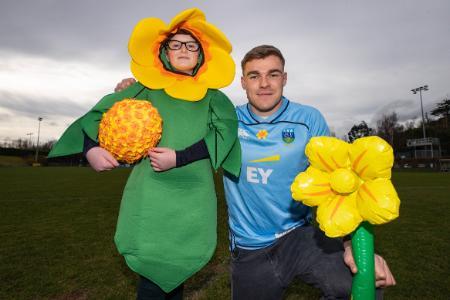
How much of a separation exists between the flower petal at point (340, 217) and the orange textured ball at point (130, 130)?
1.07 m

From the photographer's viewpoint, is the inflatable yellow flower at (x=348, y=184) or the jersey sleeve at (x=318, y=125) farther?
the jersey sleeve at (x=318, y=125)

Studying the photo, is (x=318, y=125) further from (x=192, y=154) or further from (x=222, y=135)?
(x=192, y=154)

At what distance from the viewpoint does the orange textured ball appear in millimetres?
1915

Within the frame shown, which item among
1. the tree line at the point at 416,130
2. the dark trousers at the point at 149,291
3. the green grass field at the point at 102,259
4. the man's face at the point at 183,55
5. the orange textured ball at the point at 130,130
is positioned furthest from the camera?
the tree line at the point at 416,130

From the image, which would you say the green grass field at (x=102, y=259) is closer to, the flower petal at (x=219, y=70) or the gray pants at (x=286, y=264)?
the gray pants at (x=286, y=264)

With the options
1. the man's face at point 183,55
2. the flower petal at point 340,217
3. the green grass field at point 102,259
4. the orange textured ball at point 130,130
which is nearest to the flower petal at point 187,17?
the man's face at point 183,55

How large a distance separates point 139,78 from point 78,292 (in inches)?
112

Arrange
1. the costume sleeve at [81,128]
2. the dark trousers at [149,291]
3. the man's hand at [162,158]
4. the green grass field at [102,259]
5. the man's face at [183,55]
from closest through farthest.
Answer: the man's hand at [162,158]
the dark trousers at [149,291]
the costume sleeve at [81,128]
the man's face at [183,55]
the green grass field at [102,259]

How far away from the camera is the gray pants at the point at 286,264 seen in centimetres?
229

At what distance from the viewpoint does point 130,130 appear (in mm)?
1901

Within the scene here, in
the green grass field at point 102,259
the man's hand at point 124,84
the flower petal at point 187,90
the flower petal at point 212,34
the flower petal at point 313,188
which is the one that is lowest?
the green grass field at point 102,259

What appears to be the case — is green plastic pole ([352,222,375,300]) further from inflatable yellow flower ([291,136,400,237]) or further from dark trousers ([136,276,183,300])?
dark trousers ([136,276,183,300])

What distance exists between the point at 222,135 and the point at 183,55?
2.26 feet

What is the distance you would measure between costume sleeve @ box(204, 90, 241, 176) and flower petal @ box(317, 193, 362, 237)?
0.82 metres
